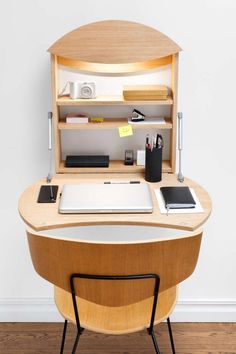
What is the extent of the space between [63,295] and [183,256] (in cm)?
57

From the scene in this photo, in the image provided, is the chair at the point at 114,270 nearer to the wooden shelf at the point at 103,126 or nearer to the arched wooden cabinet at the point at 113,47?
the wooden shelf at the point at 103,126

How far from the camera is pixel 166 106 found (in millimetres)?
2645

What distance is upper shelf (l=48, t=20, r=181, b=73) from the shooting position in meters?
2.42

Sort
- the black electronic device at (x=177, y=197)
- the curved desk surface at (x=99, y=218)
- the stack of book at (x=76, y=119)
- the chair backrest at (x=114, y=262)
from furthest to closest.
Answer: the stack of book at (x=76, y=119), the black electronic device at (x=177, y=197), the curved desk surface at (x=99, y=218), the chair backrest at (x=114, y=262)

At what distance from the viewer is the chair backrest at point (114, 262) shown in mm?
1894

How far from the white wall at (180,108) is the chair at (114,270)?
2.60ft

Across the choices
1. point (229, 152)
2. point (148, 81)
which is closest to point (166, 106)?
point (148, 81)

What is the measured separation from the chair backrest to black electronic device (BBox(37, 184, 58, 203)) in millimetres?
305

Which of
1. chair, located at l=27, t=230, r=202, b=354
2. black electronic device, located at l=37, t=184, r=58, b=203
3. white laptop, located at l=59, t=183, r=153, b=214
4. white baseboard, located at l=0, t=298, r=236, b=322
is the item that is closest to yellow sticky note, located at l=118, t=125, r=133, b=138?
white laptop, located at l=59, t=183, r=153, b=214

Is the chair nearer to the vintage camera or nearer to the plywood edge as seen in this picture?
the vintage camera

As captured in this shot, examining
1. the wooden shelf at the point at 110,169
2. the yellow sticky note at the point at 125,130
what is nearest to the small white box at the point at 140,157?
the wooden shelf at the point at 110,169

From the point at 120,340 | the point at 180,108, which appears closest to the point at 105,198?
the point at 180,108

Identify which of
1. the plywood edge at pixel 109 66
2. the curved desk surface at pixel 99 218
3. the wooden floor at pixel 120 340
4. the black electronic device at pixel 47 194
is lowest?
the wooden floor at pixel 120 340

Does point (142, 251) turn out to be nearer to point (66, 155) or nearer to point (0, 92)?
point (66, 155)
